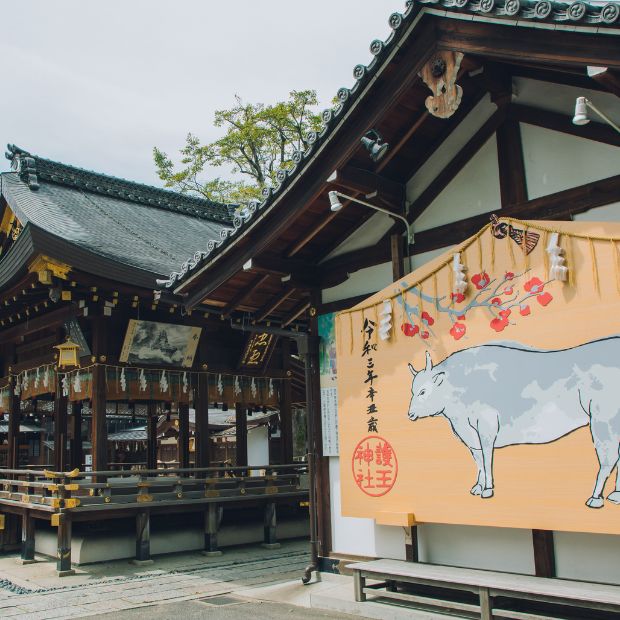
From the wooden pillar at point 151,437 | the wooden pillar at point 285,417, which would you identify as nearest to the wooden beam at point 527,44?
the wooden pillar at point 285,417

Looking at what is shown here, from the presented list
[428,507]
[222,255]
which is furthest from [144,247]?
[428,507]

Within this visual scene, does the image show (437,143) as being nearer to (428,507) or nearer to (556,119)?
(556,119)

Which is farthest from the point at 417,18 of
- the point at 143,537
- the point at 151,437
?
the point at 151,437

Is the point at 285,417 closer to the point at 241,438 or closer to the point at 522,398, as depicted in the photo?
the point at 241,438

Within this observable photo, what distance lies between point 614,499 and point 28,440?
27.7 meters

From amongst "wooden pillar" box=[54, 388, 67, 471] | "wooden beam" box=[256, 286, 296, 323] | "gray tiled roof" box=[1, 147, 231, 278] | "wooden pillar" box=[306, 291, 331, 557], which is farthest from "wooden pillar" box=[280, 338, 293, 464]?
"wooden pillar" box=[306, 291, 331, 557]

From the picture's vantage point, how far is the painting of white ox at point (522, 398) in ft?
19.8

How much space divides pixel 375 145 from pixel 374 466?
3763 millimetres

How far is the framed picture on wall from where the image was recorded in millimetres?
14203

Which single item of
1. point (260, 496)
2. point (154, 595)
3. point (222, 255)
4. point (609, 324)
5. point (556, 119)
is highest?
point (556, 119)

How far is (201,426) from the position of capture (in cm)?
1539

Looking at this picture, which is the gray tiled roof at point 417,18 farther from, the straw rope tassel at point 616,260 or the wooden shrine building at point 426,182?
the straw rope tassel at point 616,260

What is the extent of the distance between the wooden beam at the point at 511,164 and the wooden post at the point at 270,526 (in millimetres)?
9945

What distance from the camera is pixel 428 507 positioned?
293 inches
